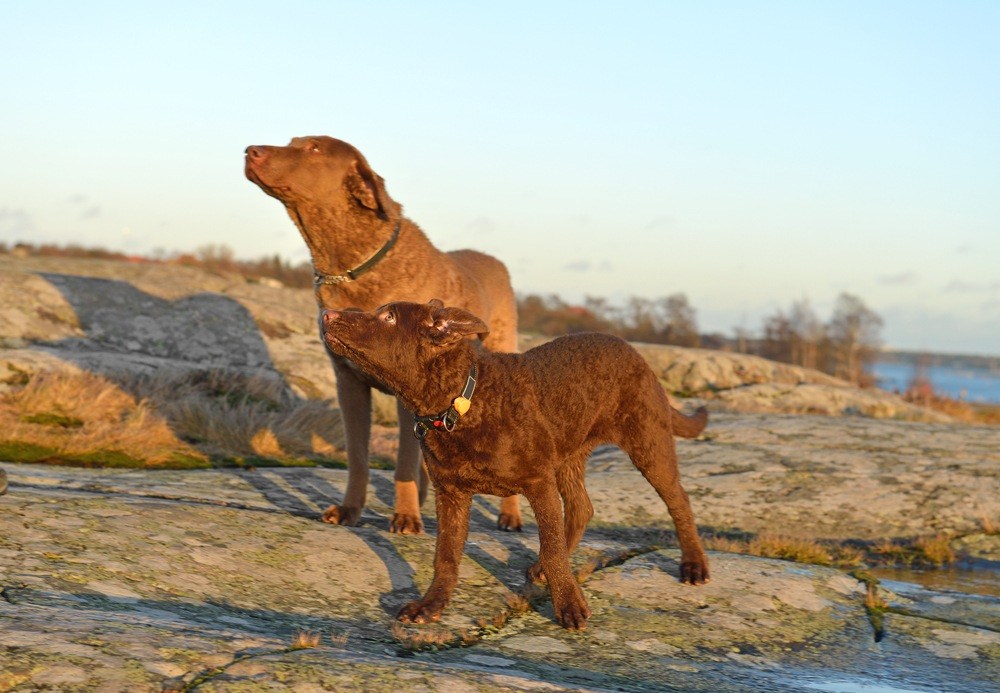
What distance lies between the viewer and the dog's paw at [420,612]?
500 centimetres

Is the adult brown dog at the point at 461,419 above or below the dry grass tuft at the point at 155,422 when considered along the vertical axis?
above

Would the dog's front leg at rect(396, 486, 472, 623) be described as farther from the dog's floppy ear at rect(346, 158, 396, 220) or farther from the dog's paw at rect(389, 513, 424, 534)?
the dog's floppy ear at rect(346, 158, 396, 220)

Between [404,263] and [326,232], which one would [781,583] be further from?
[326,232]

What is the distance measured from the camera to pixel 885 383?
25172mm

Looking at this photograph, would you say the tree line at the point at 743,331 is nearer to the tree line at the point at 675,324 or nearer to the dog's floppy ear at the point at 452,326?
the tree line at the point at 675,324

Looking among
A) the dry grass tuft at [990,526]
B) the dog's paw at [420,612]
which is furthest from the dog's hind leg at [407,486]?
the dry grass tuft at [990,526]

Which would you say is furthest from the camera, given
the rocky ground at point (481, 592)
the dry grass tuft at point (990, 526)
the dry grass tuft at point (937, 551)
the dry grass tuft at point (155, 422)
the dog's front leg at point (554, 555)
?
the dry grass tuft at point (155, 422)

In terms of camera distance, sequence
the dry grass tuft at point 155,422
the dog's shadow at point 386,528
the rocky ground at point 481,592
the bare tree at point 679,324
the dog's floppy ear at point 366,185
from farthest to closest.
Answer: the bare tree at point 679,324
the dry grass tuft at point 155,422
the dog's floppy ear at point 366,185
the dog's shadow at point 386,528
the rocky ground at point 481,592

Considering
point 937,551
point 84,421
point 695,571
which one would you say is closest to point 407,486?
point 695,571

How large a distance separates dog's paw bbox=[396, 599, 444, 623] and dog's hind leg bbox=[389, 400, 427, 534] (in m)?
1.57

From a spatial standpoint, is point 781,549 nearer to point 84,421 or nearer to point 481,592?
point 481,592

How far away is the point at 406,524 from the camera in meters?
6.69

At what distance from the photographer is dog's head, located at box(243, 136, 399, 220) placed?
6.84 m

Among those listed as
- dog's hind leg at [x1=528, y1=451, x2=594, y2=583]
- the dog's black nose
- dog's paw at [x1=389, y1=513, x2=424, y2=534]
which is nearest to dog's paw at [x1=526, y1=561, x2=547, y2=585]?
dog's hind leg at [x1=528, y1=451, x2=594, y2=583]
